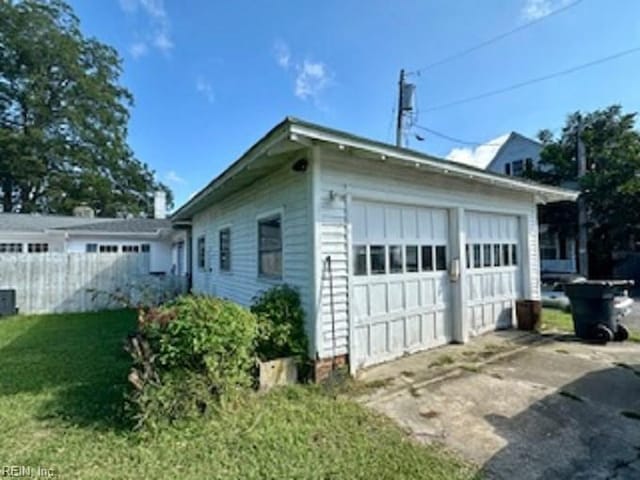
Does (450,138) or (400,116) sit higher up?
(450,138)

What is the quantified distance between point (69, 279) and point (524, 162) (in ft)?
73.9

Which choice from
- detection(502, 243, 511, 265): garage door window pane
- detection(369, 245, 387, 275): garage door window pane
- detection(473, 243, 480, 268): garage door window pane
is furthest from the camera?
detection(502, 243, 511, 265): garage door window pane

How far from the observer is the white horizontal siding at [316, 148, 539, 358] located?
484 cm

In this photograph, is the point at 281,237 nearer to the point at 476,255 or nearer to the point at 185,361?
the point at 185,361

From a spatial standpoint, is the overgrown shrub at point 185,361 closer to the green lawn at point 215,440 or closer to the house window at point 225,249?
the green lawn at point 215,440

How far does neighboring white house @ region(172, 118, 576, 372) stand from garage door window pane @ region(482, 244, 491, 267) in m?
0.02

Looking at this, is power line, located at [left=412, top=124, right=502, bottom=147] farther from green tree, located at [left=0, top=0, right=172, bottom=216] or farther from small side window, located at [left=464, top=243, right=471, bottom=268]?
green tree, located at [left=0, top=0, right=172, bottom=216]

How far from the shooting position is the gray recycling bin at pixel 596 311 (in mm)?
6672

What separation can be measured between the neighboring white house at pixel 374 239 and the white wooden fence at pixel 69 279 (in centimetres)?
548

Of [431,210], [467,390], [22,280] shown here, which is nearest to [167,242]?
[22,280]

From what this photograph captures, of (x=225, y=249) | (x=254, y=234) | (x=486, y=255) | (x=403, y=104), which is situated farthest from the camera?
(x=403, y=104)

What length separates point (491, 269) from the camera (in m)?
7.65

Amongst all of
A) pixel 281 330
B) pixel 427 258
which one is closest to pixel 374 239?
pixel 427 258

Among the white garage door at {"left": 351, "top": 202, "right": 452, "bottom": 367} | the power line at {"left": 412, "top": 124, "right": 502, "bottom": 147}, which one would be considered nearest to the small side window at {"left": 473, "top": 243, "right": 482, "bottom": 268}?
the white garage door at {"left": 351, "top": 202, "right": 452, "bottom": 367}
